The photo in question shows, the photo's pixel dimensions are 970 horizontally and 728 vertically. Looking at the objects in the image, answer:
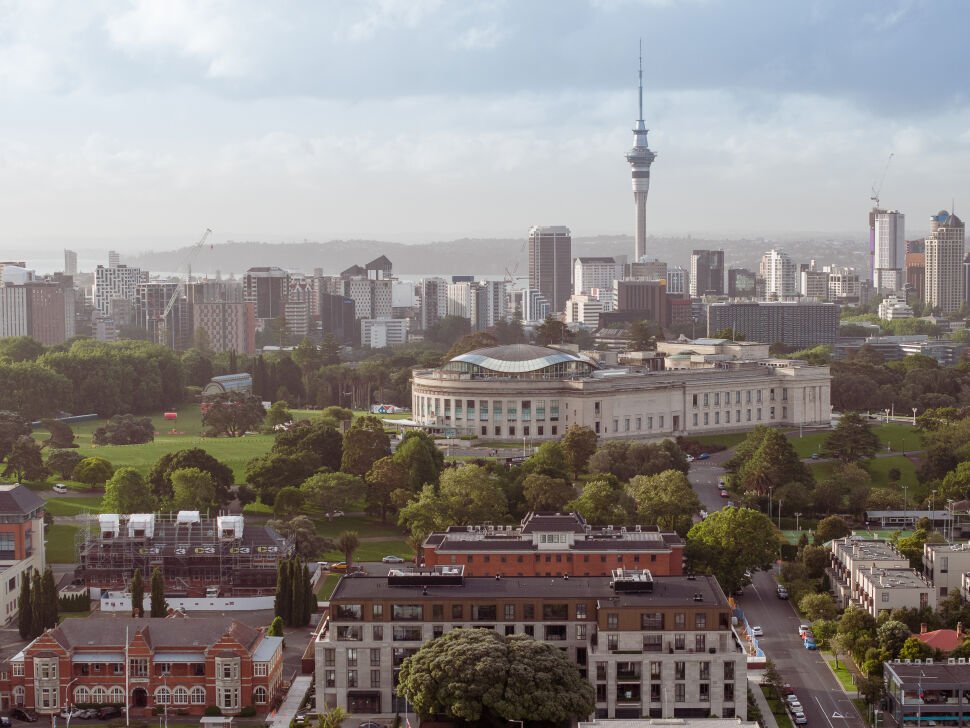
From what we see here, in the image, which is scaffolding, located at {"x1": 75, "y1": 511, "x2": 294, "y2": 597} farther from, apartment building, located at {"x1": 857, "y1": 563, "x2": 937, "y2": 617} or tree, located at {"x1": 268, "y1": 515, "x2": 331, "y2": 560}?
apartment building, located at {"x1": 857, "y1": 563, "x2": 937, "y2": 617}

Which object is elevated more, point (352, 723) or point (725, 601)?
point (725, 601)

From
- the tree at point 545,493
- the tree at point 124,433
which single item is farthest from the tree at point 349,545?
the tree at point 124,433

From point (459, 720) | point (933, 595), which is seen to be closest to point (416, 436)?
point (933, 595)

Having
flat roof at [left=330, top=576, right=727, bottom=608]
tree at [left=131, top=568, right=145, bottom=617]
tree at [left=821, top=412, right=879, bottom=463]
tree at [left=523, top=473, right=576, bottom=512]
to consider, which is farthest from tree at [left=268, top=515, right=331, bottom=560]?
tree at [left=821, top=412, right=879, bottom=463]

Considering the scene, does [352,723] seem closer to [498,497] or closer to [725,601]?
[725,601]

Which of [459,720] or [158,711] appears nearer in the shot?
[459,720]

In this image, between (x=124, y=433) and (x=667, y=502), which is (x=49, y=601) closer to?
(x=667, y=502)
